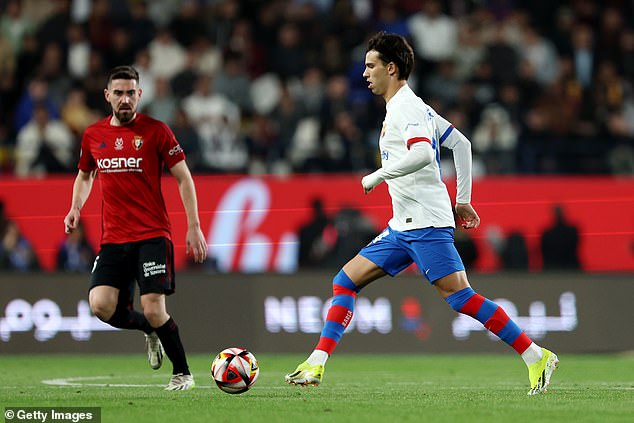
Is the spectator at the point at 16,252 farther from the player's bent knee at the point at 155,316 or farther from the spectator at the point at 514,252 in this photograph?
the player's bent knee at the point at 155,316

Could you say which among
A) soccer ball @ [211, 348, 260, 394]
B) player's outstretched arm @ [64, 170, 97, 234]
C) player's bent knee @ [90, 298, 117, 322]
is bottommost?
soccer ball @ [211, 348, 260, 394]

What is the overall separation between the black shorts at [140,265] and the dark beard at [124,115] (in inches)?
36.0

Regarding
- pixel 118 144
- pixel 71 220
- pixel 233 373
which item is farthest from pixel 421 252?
pixel 71 220

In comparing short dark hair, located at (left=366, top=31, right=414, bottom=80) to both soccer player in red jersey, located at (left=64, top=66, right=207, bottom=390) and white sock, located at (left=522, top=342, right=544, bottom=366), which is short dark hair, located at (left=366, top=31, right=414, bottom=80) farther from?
white sock, located at (left=522, top=342, right=544, bottom=366)

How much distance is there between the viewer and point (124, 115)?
9.33 meters

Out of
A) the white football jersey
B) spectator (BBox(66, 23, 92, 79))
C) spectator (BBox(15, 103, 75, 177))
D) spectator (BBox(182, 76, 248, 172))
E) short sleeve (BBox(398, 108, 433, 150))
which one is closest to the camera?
short sleeve (BBox(398, 108, 433, 150))

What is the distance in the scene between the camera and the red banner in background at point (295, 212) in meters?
16.0

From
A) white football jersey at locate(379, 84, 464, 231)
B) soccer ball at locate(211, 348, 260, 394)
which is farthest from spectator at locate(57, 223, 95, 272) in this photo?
white football jersey at locate(379, 84, 464, 231)

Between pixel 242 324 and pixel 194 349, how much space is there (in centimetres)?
66

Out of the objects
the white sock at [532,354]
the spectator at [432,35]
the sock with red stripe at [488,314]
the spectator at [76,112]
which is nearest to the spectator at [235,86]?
the spectator at [76,112]

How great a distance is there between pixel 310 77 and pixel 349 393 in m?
A: 10.7

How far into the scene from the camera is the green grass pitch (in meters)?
7.67

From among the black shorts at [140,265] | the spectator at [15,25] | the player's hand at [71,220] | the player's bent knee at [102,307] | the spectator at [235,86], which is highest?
the spectator at [15,25]

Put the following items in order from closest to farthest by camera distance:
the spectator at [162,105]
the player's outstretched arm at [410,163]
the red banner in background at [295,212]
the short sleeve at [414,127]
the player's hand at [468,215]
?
the player's outstretched arm at [410,163], the short sleeve at [414,127], the player's hand at [468,215], the red banner in background at [295,212], the spectator at [162,105]
